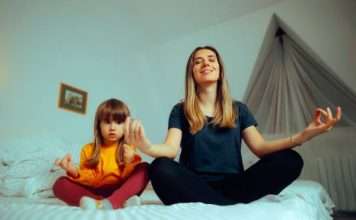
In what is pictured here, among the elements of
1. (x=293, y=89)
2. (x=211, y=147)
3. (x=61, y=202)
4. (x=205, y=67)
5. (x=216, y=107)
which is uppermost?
(x=293, y=89)

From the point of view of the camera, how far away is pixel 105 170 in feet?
3.94

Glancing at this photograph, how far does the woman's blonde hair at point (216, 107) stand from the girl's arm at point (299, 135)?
0.09m

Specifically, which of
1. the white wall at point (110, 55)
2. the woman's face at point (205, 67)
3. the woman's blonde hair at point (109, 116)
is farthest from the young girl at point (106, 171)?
the white wall at point (110, 55)

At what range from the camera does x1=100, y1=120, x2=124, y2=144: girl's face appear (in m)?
1.29

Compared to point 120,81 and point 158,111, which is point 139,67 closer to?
point 120,81

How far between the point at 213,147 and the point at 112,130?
18.6 inches

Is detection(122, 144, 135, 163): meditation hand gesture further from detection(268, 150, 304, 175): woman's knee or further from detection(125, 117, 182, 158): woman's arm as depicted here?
detection(268, 150, 304, 175): woman's knee

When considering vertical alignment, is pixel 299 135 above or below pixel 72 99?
below

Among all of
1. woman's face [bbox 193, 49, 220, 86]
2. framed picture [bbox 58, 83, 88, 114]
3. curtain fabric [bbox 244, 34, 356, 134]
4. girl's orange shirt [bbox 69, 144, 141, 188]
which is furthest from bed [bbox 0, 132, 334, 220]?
curtain fabric [bbox 244, 34, 356, 134]

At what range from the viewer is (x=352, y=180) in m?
2.10

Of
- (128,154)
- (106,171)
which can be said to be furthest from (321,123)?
(106,171)

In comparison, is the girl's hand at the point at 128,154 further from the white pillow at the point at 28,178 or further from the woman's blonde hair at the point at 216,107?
the white pillow at the point at 28,178

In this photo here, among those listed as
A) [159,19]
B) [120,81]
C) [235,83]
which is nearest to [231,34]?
[235,83]

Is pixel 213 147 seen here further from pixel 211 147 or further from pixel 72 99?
pixel 72 99
